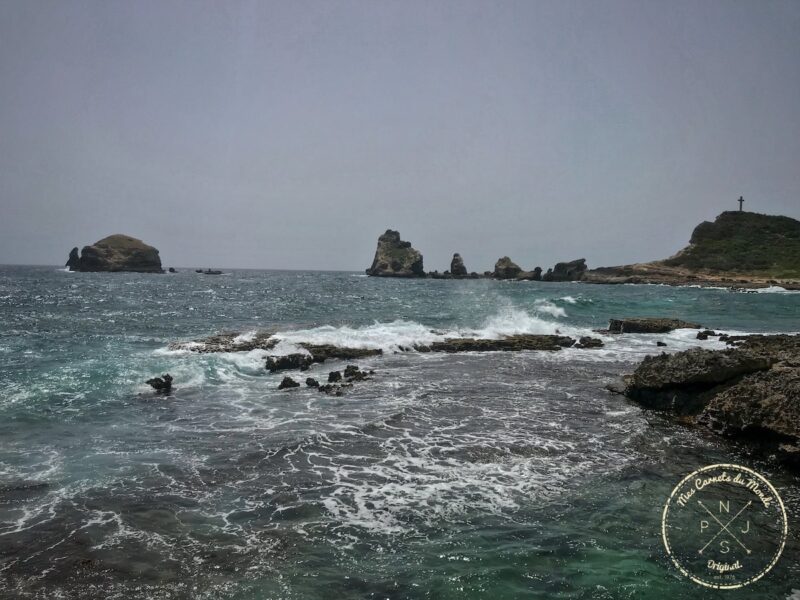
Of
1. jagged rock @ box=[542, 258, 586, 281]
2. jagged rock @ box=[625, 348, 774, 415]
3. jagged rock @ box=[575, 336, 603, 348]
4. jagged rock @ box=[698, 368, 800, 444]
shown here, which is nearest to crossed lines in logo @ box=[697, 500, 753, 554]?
jagged rock @ box=[698, 368, 800, 444]

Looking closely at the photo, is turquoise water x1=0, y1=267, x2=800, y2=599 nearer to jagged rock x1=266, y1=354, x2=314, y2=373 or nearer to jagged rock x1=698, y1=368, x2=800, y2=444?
jagged rock x1=698, y1=368, x2=800, y2=444

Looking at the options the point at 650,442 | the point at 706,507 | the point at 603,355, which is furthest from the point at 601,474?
the point at 603,355

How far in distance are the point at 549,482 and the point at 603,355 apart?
67.2 ft

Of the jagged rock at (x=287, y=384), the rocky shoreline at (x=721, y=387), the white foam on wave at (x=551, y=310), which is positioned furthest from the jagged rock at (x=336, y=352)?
the white foam on wave at (x=551, y=310)

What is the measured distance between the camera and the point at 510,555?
7.68m

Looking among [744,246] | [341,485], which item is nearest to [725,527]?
[341,485]

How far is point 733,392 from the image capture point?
14117 millimetres

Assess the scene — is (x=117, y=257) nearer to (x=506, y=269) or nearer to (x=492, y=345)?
(x=506, y=269)

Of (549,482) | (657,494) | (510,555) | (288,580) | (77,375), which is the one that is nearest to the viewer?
(288,580)

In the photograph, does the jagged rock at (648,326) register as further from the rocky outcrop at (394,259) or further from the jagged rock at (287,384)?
the rocky outcrop at (394,259)

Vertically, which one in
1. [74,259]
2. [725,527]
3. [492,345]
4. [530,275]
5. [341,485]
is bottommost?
[341,485]

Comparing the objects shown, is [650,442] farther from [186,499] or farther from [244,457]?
[186,499]

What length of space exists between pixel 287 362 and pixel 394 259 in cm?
15786

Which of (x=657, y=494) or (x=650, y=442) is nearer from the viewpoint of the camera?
(x=657, y=494)
